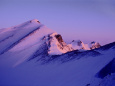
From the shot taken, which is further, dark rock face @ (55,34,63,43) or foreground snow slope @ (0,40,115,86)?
dark rock face @ (55,34,63,43)

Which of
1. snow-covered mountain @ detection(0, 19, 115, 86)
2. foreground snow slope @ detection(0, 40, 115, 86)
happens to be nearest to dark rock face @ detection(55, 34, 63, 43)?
snow-covered mountain @ detection(0, 19, 115, 86)

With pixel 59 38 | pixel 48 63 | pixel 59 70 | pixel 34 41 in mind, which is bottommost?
pixel 59 70

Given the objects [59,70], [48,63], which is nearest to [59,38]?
[48,63]

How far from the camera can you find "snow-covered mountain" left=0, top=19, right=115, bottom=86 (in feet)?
63.0

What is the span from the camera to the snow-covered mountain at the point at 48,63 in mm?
19217

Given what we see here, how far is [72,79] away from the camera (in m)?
20.5

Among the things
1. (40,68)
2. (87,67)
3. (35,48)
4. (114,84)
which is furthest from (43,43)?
(114,84)

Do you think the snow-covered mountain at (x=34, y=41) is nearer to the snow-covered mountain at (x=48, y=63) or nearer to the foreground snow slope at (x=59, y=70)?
the snow-covered mountain at (x=48, y=63)

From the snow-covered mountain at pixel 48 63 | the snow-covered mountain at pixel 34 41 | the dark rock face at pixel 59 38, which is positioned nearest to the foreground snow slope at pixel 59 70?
the snow-covered mountain at pixel 48 63

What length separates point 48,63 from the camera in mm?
30469

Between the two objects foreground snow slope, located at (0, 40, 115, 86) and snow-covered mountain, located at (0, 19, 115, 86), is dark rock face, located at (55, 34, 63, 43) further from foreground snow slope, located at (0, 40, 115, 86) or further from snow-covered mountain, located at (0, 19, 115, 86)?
foreground snow slope, located at (0, 40, 115, 86)

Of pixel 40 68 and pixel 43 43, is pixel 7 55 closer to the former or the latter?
pixel 43 43

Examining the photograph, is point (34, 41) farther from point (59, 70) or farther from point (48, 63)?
point (59, 70)

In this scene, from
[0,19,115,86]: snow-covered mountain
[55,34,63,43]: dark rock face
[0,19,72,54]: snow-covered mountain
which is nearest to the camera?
[0,19,115,86]: snow-covered mountain
